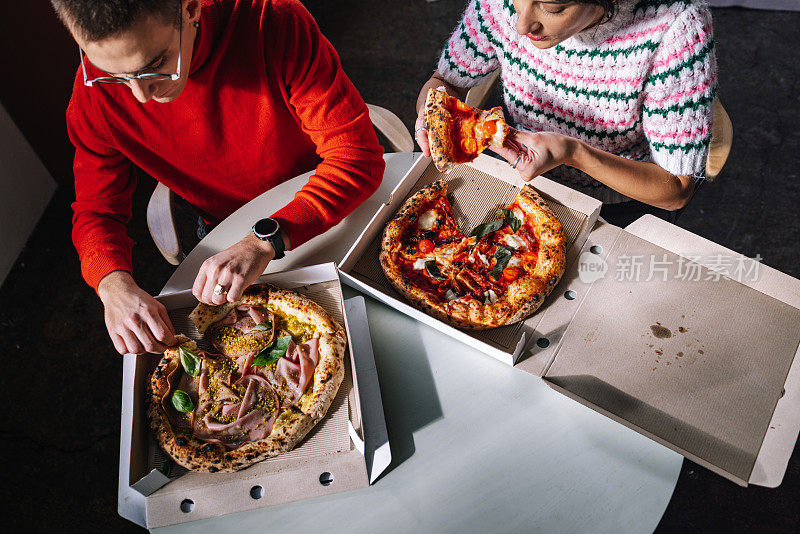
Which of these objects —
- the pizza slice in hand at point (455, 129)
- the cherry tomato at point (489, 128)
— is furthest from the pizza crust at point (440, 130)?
the cherry tomato at point (489, 128)

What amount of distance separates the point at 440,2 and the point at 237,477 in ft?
13.1

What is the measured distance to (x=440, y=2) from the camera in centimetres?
446

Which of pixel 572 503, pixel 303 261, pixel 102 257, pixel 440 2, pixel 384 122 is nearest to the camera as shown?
pixel 572 503

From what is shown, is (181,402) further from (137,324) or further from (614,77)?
(614,77)

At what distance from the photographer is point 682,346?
1.63 meters

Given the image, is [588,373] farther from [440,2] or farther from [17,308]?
[440,2]

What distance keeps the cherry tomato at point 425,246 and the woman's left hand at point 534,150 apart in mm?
374

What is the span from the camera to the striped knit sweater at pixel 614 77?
1.61 m

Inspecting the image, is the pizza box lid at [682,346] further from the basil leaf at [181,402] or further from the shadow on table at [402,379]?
the basil leaf at [181,402]

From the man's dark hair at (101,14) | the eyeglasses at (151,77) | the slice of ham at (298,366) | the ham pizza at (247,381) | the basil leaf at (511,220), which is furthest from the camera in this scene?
the basil leaf at (511,220)

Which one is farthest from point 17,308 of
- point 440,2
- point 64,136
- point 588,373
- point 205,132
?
point 440,2

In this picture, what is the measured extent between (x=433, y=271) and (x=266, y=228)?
0.54 metres

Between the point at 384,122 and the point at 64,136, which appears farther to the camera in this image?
the point at 64,136

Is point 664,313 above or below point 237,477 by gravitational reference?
above
